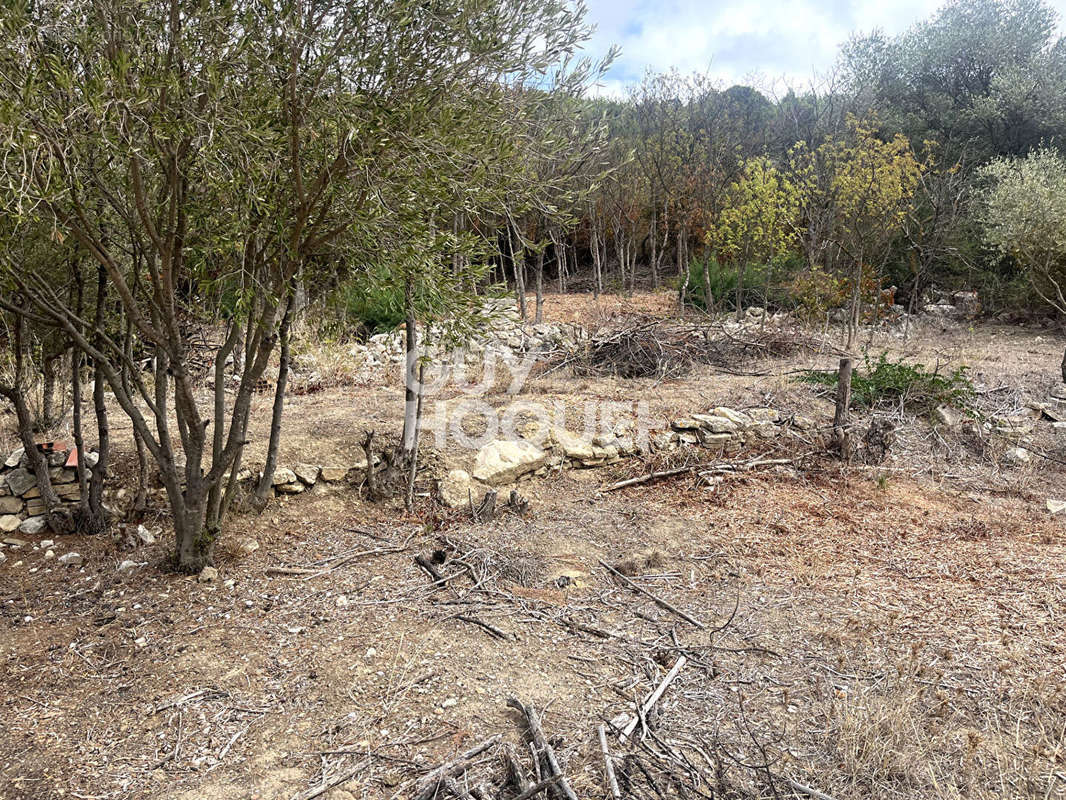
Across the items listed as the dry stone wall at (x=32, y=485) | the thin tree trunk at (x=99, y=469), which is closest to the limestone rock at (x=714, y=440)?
the thin tree trunk at (x=99, y=469)

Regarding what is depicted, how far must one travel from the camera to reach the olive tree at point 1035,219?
14144mm

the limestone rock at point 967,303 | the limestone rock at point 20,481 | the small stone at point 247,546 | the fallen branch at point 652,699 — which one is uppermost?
the limestone rock at point 967,303

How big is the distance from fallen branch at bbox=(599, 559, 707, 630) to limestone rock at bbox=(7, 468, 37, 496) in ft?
16.8

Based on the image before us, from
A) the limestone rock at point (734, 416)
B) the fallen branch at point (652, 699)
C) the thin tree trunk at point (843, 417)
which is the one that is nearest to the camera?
the fallen branch at point (652, 699)

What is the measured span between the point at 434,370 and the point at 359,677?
7.32m

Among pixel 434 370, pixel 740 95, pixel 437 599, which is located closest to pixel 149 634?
pixel 437 599

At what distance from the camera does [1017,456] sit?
857 centimetres

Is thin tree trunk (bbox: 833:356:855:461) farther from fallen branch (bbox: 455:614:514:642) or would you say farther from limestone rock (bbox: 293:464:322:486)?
limestone rock (bbox: 293:464:322:486)

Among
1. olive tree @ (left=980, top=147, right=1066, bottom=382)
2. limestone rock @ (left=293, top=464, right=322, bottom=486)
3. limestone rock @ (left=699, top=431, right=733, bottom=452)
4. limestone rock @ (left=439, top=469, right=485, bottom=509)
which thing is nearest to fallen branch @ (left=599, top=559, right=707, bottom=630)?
limestone rock @ (left=439, top=469, right=485, bottom=509)

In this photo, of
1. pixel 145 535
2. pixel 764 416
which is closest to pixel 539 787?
pixel 145 535

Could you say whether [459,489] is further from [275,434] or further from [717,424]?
[717,424]

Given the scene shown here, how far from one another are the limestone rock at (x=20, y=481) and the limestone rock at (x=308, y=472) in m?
2.21

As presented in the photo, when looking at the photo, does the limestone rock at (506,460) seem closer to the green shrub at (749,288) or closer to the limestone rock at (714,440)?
the limestone rock at (714,440)

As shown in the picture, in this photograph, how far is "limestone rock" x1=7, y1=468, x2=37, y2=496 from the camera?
598 cm
